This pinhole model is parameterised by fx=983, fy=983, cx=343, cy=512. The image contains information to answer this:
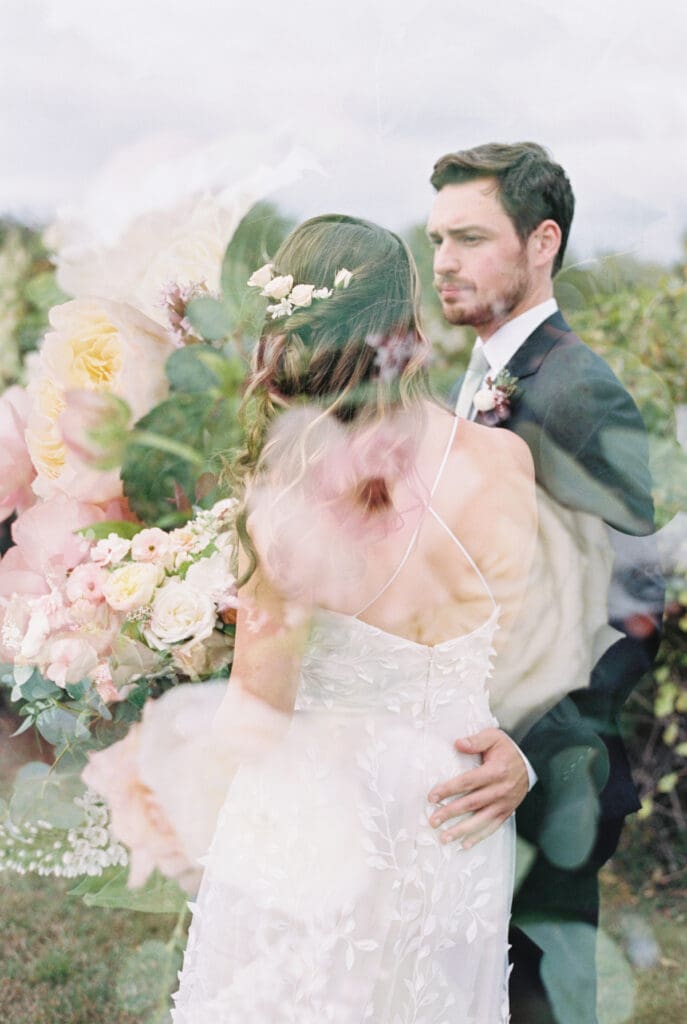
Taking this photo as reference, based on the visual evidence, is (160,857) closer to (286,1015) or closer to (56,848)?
(56,848)

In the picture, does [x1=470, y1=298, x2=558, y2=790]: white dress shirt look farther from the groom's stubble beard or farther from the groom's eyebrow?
the groom's eyebrow

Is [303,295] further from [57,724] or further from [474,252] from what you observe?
[57,724]

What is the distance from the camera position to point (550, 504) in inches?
55.1

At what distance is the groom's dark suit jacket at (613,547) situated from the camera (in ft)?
4.58

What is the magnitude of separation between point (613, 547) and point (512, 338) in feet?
1.21

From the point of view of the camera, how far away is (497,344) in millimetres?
1404

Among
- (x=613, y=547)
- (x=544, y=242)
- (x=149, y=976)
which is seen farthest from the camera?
(x=149, y=976)

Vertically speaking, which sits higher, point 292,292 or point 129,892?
point 292,292

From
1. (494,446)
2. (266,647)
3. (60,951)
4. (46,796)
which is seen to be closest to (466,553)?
(494,446)

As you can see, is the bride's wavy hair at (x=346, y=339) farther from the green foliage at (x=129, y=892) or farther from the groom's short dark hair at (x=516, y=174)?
the green foliage at (x=129, y=892)

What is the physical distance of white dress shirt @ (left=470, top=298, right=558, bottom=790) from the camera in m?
1.40

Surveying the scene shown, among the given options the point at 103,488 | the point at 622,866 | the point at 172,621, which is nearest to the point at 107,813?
the point at 172,621

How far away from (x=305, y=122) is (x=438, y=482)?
1.77ft

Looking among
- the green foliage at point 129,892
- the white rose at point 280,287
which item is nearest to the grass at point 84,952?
the green foliage at point 129,892
